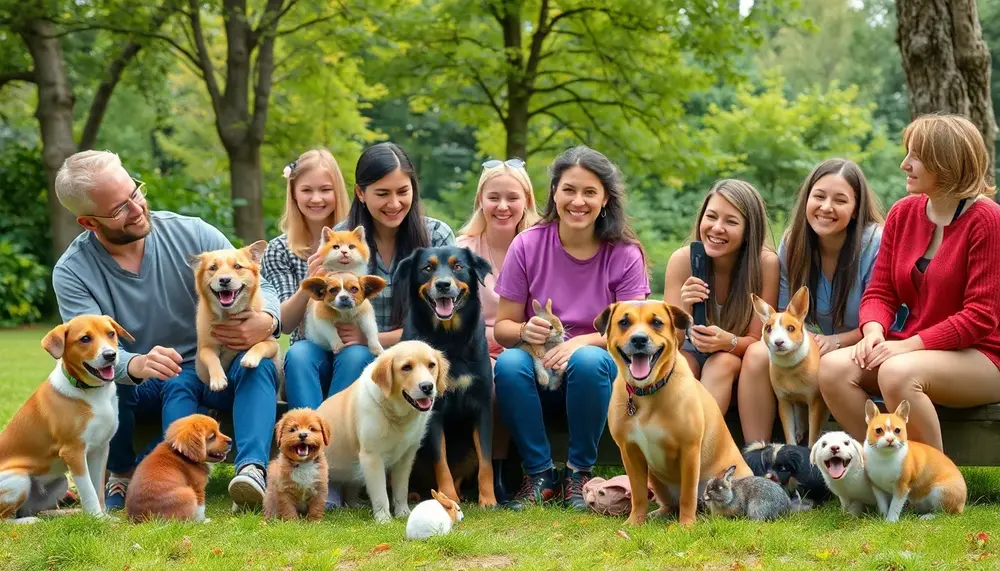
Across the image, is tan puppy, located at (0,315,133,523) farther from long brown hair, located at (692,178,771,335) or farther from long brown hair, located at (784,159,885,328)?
long brown hair, located at (784,159,885,328)

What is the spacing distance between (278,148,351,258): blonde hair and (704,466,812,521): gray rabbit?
280 centimetres

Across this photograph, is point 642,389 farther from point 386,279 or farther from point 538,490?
point 386,279

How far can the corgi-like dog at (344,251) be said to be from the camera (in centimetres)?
542

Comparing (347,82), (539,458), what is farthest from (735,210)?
(347,82)

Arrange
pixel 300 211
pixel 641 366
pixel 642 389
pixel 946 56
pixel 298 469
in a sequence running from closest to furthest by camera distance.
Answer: pixel 641 366
pixel 642 389
pixel 298 469
pixel 300 211
pixel 946 56

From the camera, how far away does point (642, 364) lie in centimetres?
435

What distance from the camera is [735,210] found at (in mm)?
5324

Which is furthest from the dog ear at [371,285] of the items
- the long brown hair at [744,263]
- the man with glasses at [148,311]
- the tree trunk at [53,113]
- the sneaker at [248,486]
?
the tree trunk at [53,113]

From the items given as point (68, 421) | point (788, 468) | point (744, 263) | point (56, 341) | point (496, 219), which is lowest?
point (788, 468)

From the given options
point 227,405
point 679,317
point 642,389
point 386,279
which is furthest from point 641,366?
point 227,405

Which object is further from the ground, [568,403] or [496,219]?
[496,219]

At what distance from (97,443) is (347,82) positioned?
17689 mm

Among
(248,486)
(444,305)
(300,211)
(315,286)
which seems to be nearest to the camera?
(248,486)

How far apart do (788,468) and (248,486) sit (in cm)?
264
